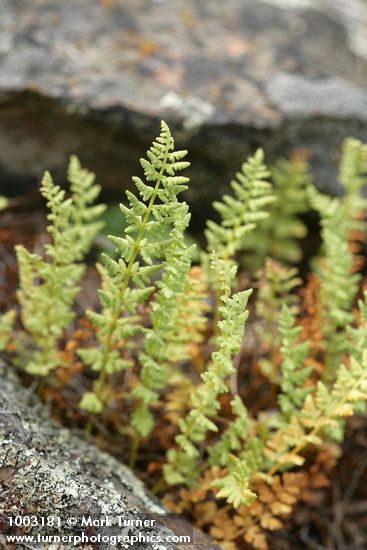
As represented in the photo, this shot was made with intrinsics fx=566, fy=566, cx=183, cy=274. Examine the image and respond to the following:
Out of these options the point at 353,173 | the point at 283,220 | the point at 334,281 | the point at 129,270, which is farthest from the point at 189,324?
the point at 283,220

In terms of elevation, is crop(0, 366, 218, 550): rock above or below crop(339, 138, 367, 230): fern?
below

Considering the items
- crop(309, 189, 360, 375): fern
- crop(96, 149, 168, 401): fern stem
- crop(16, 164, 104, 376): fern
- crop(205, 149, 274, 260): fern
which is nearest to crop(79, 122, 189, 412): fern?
crop(96, 149, 168, 401): fern stem

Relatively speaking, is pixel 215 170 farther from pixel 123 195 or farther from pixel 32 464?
pixel 32 464

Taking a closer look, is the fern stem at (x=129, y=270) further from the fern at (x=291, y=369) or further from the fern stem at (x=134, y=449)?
the fern at (x=291, y=369)

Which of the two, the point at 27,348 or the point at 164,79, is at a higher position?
the point at 164,79

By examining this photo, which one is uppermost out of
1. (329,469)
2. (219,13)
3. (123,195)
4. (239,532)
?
(219,13)

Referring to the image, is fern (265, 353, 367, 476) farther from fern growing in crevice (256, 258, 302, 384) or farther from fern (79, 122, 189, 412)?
fern (79, 122, 189, 412)

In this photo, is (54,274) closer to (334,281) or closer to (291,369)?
(291,369)

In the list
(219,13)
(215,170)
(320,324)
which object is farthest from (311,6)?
(320,324)
